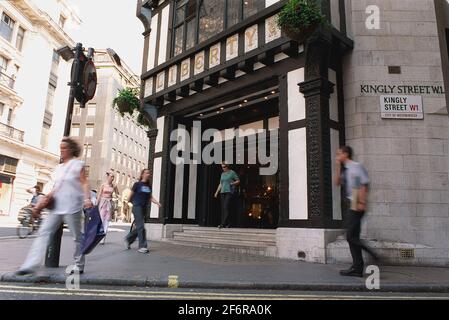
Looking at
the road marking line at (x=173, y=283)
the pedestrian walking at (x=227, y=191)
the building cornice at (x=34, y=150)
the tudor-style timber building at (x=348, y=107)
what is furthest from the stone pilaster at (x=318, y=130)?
the building cornice at (x=34, y=150)

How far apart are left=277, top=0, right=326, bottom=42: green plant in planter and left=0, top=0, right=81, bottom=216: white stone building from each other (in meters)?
26.3

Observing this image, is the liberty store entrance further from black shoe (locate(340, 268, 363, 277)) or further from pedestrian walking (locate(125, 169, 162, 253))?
black shoe (locate(340, 268, 363, 277))

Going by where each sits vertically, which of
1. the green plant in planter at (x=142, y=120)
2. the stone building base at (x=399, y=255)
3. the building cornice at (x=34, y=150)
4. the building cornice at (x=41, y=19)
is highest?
the building cornice at (x=41, y=19)

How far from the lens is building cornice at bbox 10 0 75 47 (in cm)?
2978

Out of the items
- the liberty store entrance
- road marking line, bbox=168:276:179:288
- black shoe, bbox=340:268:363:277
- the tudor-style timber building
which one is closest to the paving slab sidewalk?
road marking line, bbox=168:276:179:288

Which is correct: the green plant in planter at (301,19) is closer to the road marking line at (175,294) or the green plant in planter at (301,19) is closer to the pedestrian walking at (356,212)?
the pedestrian walking at (356,212)

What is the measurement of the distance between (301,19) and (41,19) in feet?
105

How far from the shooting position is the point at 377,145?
7.80m

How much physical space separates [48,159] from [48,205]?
1244 inches

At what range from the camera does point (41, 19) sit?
31.8 m

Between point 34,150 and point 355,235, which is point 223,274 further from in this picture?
point 34,150

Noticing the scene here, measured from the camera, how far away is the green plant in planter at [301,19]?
702 cm
